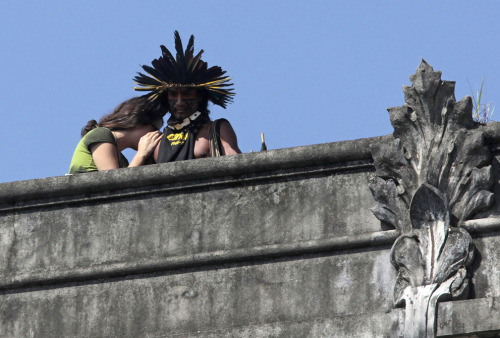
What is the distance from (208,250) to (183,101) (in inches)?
73.8

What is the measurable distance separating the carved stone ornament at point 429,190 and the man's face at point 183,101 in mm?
2254

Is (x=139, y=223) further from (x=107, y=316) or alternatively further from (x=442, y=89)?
(x=442, y=89)

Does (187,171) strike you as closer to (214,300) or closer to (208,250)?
(208,250)

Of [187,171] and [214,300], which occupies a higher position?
[187,171]

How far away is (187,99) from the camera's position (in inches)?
631

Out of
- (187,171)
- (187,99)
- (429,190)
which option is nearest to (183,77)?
(187,99)

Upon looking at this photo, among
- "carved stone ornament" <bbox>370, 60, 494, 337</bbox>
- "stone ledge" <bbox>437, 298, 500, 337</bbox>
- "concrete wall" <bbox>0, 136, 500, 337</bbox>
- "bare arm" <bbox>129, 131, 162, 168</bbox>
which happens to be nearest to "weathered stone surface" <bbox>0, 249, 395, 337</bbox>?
"concrete wall" <bbox>0, 136, 500, 337</bbox>

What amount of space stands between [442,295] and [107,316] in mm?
2463

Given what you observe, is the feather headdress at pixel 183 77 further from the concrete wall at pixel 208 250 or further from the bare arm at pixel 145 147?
the concrete wall at pixel 208 250

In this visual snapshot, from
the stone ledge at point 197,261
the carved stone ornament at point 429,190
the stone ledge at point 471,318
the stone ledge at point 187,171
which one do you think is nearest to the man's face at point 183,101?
the stone ledge at point 187,171

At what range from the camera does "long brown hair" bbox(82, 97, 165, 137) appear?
16.1 metres

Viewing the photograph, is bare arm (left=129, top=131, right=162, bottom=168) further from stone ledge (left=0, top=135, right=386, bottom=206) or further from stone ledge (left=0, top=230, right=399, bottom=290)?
stone ledge (left=0, top=230, right=399, bottom=290)

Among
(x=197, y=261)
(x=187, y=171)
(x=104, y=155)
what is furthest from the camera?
(x=104, y=155)

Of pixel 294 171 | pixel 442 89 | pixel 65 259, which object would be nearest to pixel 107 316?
pixel 65 259
